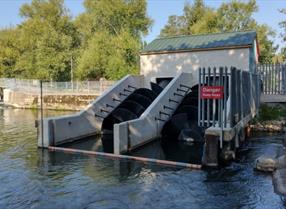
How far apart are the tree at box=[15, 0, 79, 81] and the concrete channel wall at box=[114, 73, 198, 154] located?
92.5 feet

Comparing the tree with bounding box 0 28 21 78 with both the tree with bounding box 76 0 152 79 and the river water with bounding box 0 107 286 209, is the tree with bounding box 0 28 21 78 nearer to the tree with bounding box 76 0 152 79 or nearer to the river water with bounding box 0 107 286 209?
the tree with bounding box 76 0 152 79

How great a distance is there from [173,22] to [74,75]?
18.6 m

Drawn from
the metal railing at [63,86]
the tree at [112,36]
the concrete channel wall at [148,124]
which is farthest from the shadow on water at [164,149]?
the tree at [112,36]

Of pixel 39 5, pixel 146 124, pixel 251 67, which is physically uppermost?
pixel 39 5

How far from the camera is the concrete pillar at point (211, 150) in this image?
9.91 metres

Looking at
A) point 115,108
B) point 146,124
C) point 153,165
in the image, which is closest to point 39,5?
point 115,108

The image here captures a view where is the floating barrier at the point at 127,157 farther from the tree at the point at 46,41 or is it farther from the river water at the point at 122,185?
the tree at the point at 46,41

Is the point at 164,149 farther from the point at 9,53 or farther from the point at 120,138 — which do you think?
the point at 9,53

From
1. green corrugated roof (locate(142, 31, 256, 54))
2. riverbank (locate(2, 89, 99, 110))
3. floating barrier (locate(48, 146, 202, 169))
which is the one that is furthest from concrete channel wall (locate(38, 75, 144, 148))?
riverbank (locate(2, 89, 99, 110))

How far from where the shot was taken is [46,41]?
42625 mm

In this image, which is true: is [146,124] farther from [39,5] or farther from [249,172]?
[39,5]

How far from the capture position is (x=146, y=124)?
14.0 metres

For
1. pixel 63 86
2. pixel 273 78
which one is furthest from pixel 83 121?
pixel 63 86

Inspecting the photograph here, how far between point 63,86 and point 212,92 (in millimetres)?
25739
